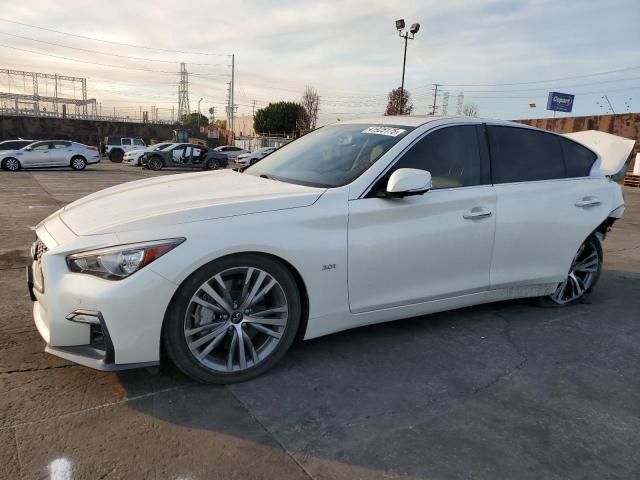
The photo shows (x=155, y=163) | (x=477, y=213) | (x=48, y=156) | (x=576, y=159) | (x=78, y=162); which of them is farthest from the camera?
(x=155, y=163)

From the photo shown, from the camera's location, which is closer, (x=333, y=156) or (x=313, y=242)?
(x=313, y=242)

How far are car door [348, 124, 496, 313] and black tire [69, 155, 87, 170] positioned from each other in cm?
2260

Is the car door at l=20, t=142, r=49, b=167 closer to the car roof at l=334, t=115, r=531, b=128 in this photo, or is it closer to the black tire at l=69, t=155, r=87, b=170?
the black tire at l=69, t=155, r=87, b=170

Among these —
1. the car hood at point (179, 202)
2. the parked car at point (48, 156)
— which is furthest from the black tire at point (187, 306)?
the parked car at point (48, 156)

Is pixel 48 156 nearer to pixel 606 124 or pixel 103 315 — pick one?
pixel 103 315

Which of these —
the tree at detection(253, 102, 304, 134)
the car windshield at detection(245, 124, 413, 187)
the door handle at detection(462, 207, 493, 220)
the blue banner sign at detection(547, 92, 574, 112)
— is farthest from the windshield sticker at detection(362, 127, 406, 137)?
the tree at detection(253, 102, 304, 134)

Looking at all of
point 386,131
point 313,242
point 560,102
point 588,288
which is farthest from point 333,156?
point 560,102

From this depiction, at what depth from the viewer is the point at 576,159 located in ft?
14.1

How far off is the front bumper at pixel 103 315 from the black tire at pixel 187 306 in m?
0.07

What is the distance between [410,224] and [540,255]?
4.38ft

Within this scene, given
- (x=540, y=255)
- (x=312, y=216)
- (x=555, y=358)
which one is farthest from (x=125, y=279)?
(x=540, y=255)

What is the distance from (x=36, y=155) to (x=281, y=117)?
48.3 meters

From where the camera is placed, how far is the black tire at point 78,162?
74.5ft

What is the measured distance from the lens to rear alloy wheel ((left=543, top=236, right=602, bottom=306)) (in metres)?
4.43
